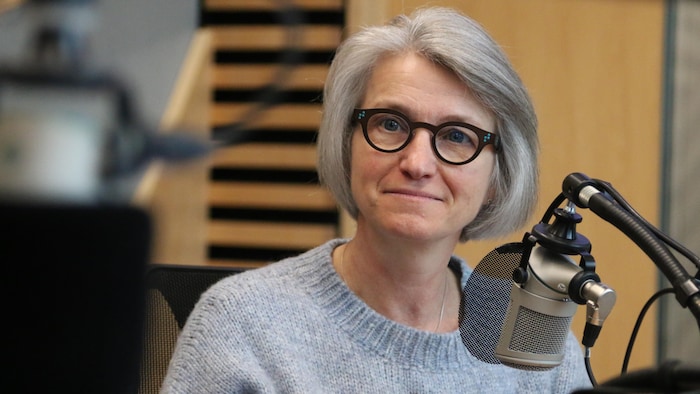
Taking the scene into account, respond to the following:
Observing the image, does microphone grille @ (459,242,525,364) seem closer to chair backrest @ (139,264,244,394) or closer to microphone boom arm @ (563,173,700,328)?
microphone boom arm @ (563,173,700,328)

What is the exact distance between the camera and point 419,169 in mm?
1258

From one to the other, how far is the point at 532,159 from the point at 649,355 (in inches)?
77.4

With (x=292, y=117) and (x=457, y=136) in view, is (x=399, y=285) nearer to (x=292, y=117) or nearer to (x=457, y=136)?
(x=457, y=136)

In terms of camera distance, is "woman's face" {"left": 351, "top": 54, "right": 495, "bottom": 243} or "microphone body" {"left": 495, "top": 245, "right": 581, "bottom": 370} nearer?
"microphone body" {"left": 495, "top": 245, "right": 581, "bottom": 370}

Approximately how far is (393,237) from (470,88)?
24 centimetres

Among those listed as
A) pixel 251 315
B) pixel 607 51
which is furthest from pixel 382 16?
pixel 251 315

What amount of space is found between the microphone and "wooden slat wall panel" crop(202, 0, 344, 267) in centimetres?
259

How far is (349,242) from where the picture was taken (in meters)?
1.47

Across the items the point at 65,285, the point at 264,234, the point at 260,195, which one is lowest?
the point at 264,234

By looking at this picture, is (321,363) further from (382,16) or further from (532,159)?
(382,16)

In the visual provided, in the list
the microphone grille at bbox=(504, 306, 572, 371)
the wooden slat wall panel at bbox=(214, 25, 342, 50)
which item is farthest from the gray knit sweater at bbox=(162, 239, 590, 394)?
the wooden slat wall panel at bbox=(214, 25, 342, 50)

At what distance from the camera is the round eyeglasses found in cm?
129

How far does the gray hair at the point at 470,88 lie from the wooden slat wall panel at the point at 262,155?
2148 mm

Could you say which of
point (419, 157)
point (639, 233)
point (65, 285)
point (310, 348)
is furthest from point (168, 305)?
point (65, 285)
